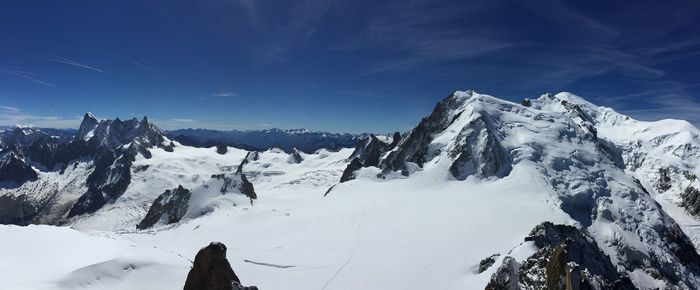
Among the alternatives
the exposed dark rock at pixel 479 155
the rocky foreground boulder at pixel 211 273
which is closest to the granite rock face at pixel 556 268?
the rocky foreground boulder at pixel 211 273

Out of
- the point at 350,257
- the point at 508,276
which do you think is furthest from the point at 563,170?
the point at 508,276

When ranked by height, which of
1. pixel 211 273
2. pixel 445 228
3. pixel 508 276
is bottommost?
pixel 445 228

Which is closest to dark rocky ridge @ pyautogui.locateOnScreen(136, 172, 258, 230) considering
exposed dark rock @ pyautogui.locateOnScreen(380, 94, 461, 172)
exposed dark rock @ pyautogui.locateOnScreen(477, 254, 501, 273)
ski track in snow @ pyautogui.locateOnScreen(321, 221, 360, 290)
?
exposed dark rock @ pyautogui.locateOnScreen(380, 94, 461, 172)

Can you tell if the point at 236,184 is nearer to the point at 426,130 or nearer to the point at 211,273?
the point at 426,130

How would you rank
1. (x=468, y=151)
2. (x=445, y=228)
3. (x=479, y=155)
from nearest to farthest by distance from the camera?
Answer: (x=445, y=228) < (x=479, y=155) < (x=468, y=151)

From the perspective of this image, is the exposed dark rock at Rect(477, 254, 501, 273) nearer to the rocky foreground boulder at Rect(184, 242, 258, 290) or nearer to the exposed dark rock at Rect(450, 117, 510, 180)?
the rocky foreground boulder at Rect(184, 242, 258, 290)

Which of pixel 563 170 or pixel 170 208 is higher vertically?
pixel 563 170

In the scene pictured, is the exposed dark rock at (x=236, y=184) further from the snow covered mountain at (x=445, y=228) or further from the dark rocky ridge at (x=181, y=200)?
the snow covered mountain at (x=445, y=228)

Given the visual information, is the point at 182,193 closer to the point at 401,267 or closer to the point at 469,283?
the point at 401,267

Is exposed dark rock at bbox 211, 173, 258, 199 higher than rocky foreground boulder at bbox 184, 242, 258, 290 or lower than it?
lower
